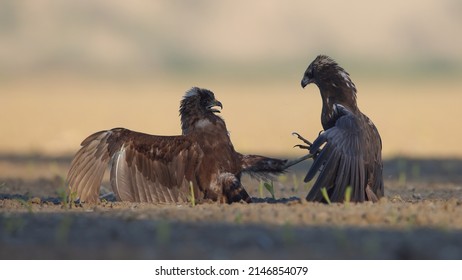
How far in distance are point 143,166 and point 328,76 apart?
2008mm

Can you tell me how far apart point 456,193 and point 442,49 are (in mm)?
68970

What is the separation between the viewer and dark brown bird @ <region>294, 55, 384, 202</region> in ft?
28.7

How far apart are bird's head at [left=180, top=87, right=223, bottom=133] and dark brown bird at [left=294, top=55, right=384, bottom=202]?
1.11 metres

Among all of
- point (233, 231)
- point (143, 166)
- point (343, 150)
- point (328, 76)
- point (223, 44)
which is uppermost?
point (223, 44)

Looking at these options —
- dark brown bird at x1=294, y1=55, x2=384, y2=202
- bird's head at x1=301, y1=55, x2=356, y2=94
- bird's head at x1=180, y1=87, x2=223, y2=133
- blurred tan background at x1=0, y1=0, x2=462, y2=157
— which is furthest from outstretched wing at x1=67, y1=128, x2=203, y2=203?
blurred tan background at x1=0, y1=0, x2=462, y2=157

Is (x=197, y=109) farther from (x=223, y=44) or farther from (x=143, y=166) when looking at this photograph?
(x=223, y=44)

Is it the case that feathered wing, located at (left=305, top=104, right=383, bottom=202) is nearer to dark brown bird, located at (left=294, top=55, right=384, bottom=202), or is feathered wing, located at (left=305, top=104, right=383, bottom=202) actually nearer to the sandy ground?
dark brown bird, located at (left=294, top=55, right=384, bottom=202)

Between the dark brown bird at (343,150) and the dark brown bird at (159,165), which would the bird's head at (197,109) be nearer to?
the dark brown bird at (159,165)

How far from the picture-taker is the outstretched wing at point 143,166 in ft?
31.9

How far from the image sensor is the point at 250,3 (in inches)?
3376

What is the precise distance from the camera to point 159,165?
32.0 feet

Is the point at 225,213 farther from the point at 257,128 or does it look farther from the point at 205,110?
the point at 257,128

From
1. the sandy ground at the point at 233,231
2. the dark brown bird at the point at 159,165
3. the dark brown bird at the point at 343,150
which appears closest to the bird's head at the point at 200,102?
the dark brown bird at the point at 159,165

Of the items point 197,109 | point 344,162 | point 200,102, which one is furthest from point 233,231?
point 200,102
